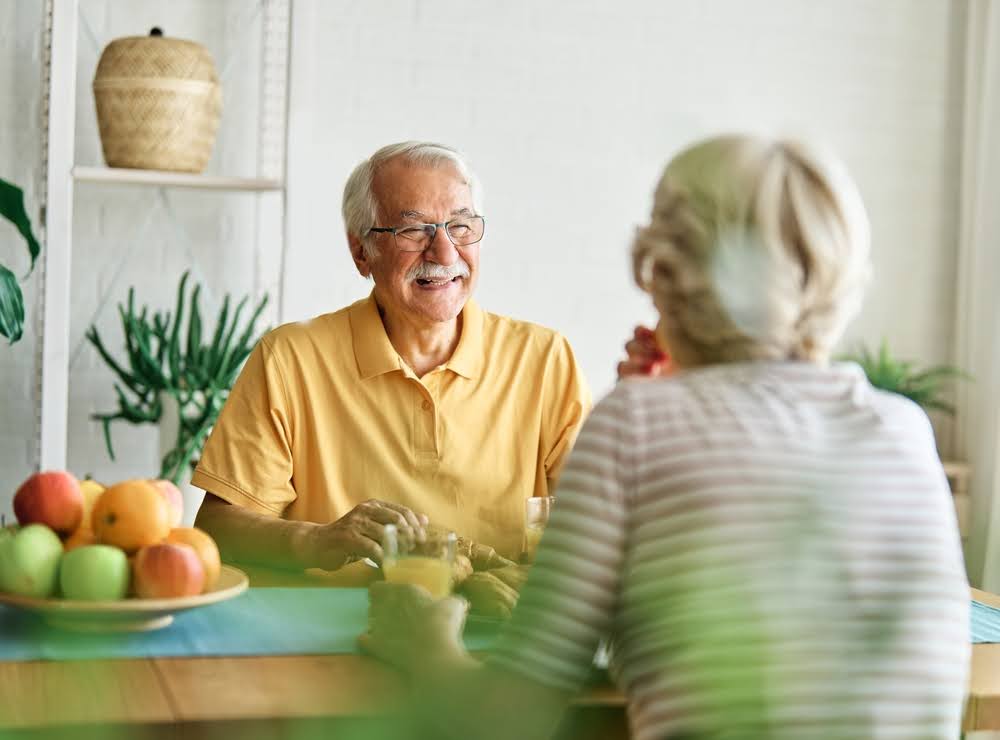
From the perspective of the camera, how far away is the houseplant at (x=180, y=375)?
3320 millimetres

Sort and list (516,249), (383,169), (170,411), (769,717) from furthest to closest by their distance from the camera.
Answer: (516,249) < (170,411) < (383,169) < (769,717)

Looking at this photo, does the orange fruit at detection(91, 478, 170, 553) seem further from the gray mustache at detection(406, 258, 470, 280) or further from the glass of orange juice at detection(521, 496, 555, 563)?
the gray mustache at detection(406, 258, 470, 280)

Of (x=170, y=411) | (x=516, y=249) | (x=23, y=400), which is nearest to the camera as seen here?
(x=170, y=411)

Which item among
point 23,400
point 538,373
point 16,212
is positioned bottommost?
point 23,400

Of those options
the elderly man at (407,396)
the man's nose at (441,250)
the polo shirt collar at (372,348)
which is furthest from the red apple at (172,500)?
the man's nose at (441,250)

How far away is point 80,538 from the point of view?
1.52m

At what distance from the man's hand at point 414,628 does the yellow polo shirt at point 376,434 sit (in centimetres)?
81

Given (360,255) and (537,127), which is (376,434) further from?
(537,127)

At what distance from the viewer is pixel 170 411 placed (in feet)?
11.0

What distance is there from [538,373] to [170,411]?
4.15 feet

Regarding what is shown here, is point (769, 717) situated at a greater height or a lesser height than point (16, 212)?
lesser

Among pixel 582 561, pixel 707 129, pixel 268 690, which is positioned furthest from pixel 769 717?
pixel 707 129

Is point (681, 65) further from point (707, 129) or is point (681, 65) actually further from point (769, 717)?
point (769, 717)

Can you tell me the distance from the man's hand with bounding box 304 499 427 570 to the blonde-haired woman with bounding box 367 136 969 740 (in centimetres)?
67
